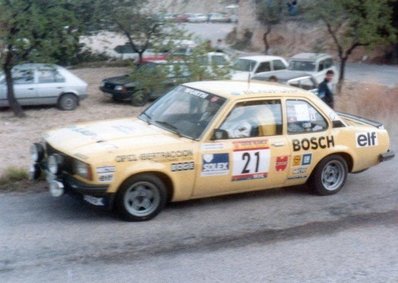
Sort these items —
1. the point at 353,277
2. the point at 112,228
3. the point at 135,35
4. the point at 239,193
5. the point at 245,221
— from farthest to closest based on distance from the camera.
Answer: the point at 135,35 → the point at 239,193 → the point at 245,221 → the point at 112,228 → the point at 353,277

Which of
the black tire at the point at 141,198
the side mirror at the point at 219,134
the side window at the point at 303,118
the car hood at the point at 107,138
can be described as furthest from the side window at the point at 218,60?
the black tire at the point at 141,198

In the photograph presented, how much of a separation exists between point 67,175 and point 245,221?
195cm

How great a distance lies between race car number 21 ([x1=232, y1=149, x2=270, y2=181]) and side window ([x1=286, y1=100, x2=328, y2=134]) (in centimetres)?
54

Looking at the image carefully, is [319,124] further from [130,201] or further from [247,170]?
[130,201]

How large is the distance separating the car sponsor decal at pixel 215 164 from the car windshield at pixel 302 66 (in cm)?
1835

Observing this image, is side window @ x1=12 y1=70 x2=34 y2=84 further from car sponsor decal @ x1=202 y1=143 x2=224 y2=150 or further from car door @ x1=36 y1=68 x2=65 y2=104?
car sponsor decal @ x1=202 y1=143 x2=224 y2=150

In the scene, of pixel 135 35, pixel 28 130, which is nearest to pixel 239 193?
pixel 28 130

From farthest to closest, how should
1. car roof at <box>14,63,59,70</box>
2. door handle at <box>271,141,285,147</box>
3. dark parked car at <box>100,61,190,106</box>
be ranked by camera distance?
1. car roof at <box>14,63,59,70</box>
2. dark parked car at <box>100,61,190,106</box>
3. door handle at <box>271,141,285,147</box>

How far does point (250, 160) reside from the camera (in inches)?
301

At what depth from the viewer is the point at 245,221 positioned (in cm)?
728

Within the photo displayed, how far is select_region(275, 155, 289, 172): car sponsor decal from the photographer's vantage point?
7.86m

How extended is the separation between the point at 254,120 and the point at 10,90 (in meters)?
12.7

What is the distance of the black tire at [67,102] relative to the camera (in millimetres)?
20125

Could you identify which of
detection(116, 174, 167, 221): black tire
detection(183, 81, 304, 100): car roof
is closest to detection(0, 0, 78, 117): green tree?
detection(183, 81, 304, 100): car roof
